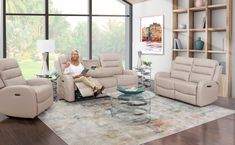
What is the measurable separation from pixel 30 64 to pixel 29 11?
1.50 meters

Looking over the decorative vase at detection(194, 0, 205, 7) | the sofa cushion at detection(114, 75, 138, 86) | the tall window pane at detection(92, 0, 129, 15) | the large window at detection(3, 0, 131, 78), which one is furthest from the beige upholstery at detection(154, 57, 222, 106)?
the tall window pane at detection(92, 0, 129, 15)

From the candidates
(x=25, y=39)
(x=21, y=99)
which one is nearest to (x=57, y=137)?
(x=21, y=99)

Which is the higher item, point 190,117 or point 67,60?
point 67,60

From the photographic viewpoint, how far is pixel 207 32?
6.85 meters

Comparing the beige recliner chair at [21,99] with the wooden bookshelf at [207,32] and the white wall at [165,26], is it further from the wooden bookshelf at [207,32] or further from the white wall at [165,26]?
the white wall at [165,26]

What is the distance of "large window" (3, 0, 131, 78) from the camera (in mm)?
8133

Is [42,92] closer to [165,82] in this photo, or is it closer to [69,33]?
[165,82]

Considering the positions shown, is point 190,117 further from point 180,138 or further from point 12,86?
point 12,86

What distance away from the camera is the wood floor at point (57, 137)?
3744 millimetres

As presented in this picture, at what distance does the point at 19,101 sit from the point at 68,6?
461 cm

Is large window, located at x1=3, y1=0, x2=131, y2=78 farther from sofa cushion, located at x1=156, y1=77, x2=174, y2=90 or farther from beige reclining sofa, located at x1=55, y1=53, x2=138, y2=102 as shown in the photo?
sofa cushion, located at x1=156, y1=77, x2=174, y2=90

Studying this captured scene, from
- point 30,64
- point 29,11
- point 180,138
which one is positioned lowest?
point 180,138

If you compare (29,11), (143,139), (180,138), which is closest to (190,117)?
(180,138)

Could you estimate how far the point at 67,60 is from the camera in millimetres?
6574
